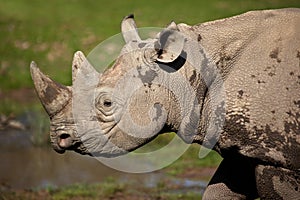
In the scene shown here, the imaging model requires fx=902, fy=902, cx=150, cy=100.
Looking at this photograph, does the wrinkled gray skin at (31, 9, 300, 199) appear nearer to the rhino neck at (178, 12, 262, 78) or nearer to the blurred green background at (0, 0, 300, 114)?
the rhino neck at (178, 12, 262, 78)

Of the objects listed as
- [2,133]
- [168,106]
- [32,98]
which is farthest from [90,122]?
[32,98]

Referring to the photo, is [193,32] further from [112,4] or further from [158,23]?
[112,4]

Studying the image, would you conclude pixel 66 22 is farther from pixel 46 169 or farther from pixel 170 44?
pixel 170 44

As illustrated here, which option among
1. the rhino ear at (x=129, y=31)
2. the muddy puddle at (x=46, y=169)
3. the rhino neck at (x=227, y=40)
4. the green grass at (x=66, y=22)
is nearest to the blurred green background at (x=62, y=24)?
the green grass at (x=66, y=22)

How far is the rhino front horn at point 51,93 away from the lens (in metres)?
6.34

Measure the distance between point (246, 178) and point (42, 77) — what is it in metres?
1.78

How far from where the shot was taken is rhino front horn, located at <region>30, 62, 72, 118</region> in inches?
249

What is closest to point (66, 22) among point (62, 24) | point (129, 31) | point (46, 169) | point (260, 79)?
point (62, 24)

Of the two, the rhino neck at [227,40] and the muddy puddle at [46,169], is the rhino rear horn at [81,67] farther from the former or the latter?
the muddy puddle at [46,169]

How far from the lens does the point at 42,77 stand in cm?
639

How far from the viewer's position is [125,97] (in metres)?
6.34

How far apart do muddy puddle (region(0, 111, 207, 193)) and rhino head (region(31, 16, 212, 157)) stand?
11.9 feet

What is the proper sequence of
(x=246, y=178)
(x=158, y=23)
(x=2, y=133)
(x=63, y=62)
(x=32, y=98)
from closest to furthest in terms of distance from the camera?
(x=246, y=178) → (x=2, y=133) → (x=32, y=98) → (x=63, y=62) → (x=158, y=23)

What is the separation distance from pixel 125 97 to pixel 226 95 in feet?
2.35
